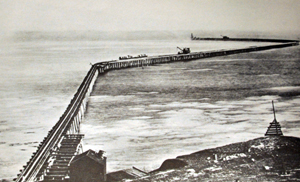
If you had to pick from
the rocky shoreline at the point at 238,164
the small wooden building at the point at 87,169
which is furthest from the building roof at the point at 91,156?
the rocky shoreline at the point at 238,164

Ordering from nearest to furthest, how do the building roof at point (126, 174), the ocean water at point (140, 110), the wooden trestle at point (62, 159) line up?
1. the wooden trestle at point (62, 159)
2. the building roof at point (126, 174)
3. the ocean water at point (140, 110)

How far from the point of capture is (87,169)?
509 centimetres

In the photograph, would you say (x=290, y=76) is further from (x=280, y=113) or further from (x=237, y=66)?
(x=237, y=66)

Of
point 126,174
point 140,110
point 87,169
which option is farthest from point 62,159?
point 140,110

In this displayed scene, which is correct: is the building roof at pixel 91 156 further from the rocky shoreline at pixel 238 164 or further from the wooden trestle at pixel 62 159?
the rocky shoreline at pixel 238 164

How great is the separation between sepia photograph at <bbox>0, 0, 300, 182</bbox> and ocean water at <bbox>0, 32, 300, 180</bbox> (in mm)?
19

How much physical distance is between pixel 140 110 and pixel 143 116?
0.66 ft

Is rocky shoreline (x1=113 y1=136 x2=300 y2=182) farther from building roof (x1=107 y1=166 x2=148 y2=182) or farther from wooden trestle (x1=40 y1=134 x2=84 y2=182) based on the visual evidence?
wooden trestle (x1=40 y1=134 x2=84 y2=182)

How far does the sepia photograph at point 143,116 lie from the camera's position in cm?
541

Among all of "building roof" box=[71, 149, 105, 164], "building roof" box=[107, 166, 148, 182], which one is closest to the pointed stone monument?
"building roof" box=[107, 166, 148, 182]

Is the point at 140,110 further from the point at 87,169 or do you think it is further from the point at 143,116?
the point at 87,169

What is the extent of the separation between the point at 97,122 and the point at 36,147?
1088mm

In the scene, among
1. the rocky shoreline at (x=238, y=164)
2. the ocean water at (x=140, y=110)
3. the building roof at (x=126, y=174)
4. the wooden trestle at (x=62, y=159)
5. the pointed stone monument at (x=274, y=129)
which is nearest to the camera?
the wooden trestle at (x=62, y=159)

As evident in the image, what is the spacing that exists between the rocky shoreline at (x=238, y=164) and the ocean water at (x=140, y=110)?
0.17m
